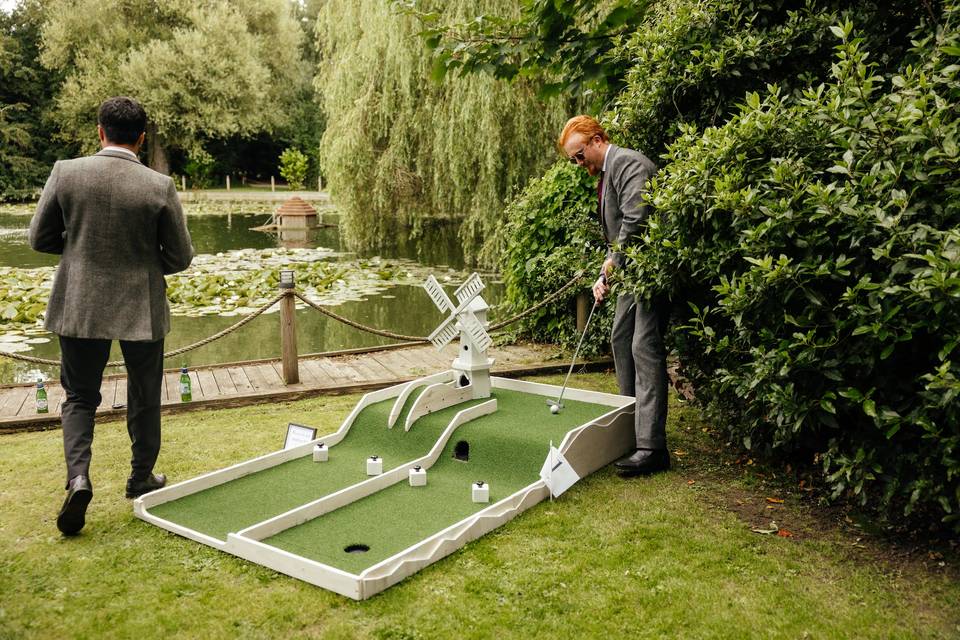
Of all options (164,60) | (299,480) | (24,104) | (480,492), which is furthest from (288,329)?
(24,104)

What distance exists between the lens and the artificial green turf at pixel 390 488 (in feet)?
12.6

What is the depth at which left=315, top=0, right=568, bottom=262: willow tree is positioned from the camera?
11844mm

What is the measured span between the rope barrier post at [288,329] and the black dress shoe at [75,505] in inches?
116

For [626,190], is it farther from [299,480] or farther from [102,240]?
[102,240]

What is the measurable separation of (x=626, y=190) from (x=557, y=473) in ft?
5.78

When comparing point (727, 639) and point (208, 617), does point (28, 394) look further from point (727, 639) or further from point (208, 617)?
point (727, 639)

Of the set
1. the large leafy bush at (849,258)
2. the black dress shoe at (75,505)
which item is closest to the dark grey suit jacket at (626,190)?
the large leafy bush at (849,258)

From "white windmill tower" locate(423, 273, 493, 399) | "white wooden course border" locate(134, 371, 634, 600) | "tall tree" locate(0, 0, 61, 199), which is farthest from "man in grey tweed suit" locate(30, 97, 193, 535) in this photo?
"tall tree" locate(0, 0, 61, 199)

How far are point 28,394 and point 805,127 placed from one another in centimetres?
608

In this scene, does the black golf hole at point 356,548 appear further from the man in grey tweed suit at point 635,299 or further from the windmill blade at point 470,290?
the windmill blade at point 470,290

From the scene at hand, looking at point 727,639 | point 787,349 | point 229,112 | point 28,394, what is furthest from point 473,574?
point 229,112

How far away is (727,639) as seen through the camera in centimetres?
302

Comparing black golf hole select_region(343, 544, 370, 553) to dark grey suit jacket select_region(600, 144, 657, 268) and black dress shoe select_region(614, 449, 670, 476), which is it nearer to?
black dress shoe select_region(614, 449, 670, 476)

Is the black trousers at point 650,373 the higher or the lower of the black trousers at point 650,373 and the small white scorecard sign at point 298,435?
the higher
